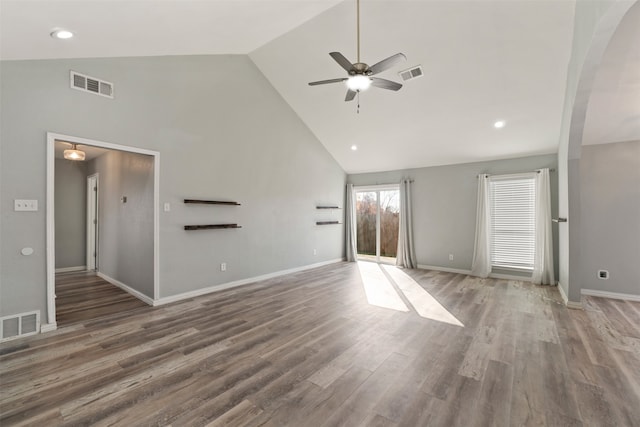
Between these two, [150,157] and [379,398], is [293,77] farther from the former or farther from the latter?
[379,398]

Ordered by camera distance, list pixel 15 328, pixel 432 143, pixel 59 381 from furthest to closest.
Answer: pixel 432 143 < pixel 15 328 < pixel 59 381

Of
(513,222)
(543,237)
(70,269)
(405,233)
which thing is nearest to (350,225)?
(405,233)

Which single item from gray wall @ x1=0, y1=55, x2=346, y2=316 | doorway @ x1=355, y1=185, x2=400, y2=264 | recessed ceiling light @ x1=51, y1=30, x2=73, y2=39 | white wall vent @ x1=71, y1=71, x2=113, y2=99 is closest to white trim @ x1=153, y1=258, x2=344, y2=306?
gray wall @ x1=0, y1=55, x2=346, y2=316

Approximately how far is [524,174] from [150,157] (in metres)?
6.82

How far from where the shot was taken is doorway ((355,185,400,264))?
24.7 ft

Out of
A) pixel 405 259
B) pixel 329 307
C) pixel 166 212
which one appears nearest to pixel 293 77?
pixel 166 212

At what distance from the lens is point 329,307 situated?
4020 mm

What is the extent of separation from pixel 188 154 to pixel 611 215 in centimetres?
691

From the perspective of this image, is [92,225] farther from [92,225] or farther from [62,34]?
[62,34]

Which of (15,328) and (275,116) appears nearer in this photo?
(15,328)

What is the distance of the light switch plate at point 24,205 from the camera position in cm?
292

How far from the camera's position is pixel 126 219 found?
482cm

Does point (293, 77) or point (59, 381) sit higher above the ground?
point (293, 77)

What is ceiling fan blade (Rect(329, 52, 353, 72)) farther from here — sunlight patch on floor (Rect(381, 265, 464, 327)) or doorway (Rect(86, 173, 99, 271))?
doorway (Rect(86, 173, 99, 271))
